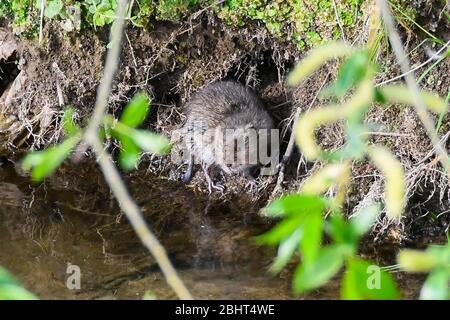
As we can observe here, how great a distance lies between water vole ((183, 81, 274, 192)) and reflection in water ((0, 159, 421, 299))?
313 millimetres

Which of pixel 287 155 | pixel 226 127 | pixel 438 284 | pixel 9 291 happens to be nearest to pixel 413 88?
pixel 438 284

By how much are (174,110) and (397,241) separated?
232cm

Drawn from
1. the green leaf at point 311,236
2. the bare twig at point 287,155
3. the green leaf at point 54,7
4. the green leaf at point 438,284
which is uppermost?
the green leaf at point 54,7

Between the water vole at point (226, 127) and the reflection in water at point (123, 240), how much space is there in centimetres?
31

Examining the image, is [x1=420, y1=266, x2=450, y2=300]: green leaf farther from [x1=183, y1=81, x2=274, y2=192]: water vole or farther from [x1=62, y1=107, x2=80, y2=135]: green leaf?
[x1=183, y1=81, x2=274, y2=192]: water vole

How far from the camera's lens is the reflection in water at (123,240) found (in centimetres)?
381

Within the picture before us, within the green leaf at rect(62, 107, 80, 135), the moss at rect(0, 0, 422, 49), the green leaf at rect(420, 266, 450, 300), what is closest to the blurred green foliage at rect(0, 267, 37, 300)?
the green leaf at rect(62, 107, 80, 135)

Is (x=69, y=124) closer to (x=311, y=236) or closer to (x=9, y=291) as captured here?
(x=9, y=291)

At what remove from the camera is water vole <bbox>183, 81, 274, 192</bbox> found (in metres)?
5.36

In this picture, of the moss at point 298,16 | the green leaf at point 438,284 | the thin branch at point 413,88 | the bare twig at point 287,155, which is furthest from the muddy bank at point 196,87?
the green leaf at point 438,284

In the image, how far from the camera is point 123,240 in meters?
4.40

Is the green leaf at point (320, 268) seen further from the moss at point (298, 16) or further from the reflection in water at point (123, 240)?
the moss at point (298, 16)

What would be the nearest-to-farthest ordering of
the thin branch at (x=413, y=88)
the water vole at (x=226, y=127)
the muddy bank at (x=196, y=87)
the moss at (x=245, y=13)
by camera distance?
the thin branch at (x=413, y=88)
the muddy bank at (x=196, y=87)
the moss at (x=245, y=13)
the water vole at (x=226, y=127)

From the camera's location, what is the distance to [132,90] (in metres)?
5.61
